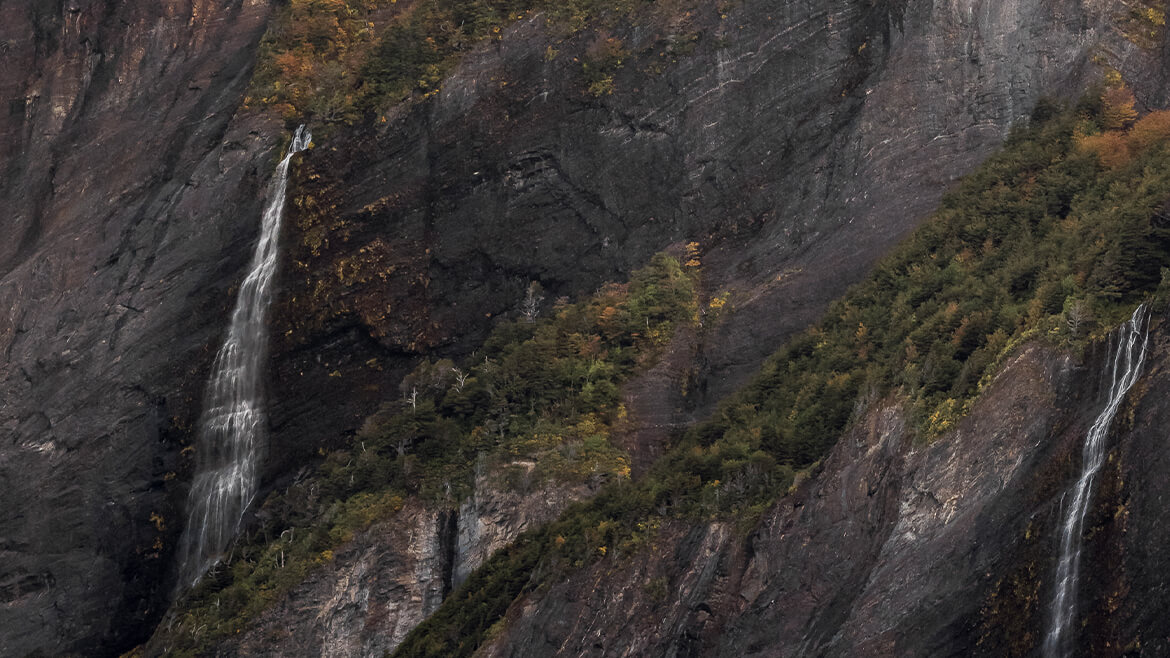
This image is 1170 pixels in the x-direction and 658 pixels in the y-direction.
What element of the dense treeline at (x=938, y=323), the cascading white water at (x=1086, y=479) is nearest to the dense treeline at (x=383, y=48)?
the dense treeline at (x=938, y=323)

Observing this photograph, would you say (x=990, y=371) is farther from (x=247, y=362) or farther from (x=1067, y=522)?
(x=247, y=362)

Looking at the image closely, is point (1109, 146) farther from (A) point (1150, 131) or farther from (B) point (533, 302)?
(B) point (533, 302)

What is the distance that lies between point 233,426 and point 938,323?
20.5 metres

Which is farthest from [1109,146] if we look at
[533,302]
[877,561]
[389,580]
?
[389,580]

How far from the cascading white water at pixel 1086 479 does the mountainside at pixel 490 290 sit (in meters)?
5.50

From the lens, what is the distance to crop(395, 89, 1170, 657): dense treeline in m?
33.8

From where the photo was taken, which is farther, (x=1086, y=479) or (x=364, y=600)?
(x=364, y=600)

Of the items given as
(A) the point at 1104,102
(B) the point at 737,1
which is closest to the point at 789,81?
(B) the point at 737,1

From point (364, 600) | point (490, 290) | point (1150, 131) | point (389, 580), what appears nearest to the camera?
point (1150, 131)

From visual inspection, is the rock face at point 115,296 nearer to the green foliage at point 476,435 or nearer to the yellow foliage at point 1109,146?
the green foliage at point 476,435

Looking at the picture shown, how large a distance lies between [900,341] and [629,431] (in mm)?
7606

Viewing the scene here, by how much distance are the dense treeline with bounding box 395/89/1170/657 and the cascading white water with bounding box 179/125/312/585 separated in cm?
874

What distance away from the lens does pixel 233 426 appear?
49.0 metres

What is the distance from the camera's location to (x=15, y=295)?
2125 inches
